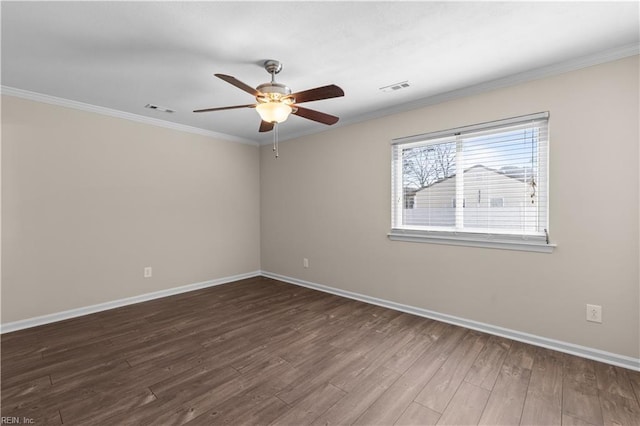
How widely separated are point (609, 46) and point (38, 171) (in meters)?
5.31

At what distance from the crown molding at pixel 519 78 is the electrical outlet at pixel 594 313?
76.7 inches

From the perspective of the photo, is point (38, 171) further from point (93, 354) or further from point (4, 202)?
point (93, 354)

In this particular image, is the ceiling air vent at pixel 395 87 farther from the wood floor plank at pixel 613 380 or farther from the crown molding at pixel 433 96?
the wood floor plank at pixel 613 380

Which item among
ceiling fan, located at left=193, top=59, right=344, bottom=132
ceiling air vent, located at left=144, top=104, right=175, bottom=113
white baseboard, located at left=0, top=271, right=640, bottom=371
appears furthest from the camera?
ceiling air vent, located at left=144, top=104, right=175, bottom=113

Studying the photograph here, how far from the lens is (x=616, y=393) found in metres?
1.94

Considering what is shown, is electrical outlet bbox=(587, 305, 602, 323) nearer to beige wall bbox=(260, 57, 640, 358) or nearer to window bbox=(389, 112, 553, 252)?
beige wall bbox=(260, 57, 640, 358)

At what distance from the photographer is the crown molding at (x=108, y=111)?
298 centimetres

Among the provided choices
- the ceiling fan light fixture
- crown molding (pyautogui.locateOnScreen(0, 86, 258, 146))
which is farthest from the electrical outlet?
crown molding (pyautogui.locateOnScreen(0, 86, 258, 146))

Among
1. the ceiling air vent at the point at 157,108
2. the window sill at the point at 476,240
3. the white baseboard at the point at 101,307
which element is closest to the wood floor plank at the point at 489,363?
the window sill at the point at 476,240

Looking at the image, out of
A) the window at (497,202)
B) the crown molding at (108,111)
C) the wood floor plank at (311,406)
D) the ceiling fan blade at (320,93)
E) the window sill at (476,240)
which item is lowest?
the wood floor plank at (311,406)

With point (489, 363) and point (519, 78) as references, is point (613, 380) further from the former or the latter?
point (519, 78)

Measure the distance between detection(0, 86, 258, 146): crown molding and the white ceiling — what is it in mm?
136

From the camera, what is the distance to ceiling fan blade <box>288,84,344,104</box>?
198cm

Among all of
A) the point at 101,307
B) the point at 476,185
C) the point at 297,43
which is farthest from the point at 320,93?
the point at 101,307
